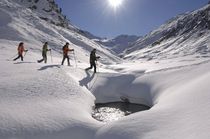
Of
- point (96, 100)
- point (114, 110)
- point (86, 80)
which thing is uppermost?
Answer: point (86, 80)

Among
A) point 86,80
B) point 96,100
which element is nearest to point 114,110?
point 96,100

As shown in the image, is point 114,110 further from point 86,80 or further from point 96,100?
point 86,80

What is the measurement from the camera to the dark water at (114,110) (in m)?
19.8

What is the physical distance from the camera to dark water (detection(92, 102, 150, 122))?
64.9 ft

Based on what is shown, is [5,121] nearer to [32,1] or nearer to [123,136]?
[123,136]

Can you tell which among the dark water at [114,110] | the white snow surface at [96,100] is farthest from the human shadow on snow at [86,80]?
the dark water at [114,110]

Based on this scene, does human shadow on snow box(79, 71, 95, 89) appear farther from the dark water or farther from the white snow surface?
the dark water

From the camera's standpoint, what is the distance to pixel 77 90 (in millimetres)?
21078

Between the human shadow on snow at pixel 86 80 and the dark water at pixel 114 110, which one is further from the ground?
the human shadow on snow at pixel 86 80

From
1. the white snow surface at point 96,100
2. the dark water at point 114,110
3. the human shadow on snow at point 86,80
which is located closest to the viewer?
the white snow surface at point 96,100

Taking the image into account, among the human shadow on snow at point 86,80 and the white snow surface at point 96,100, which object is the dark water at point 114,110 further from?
the human shadow on snow at point 86,80

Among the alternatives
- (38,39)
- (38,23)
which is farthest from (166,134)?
(38,23)

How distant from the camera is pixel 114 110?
22344 millimetres

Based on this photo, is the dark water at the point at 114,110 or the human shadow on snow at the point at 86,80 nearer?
the dark water at the point at 114,110
